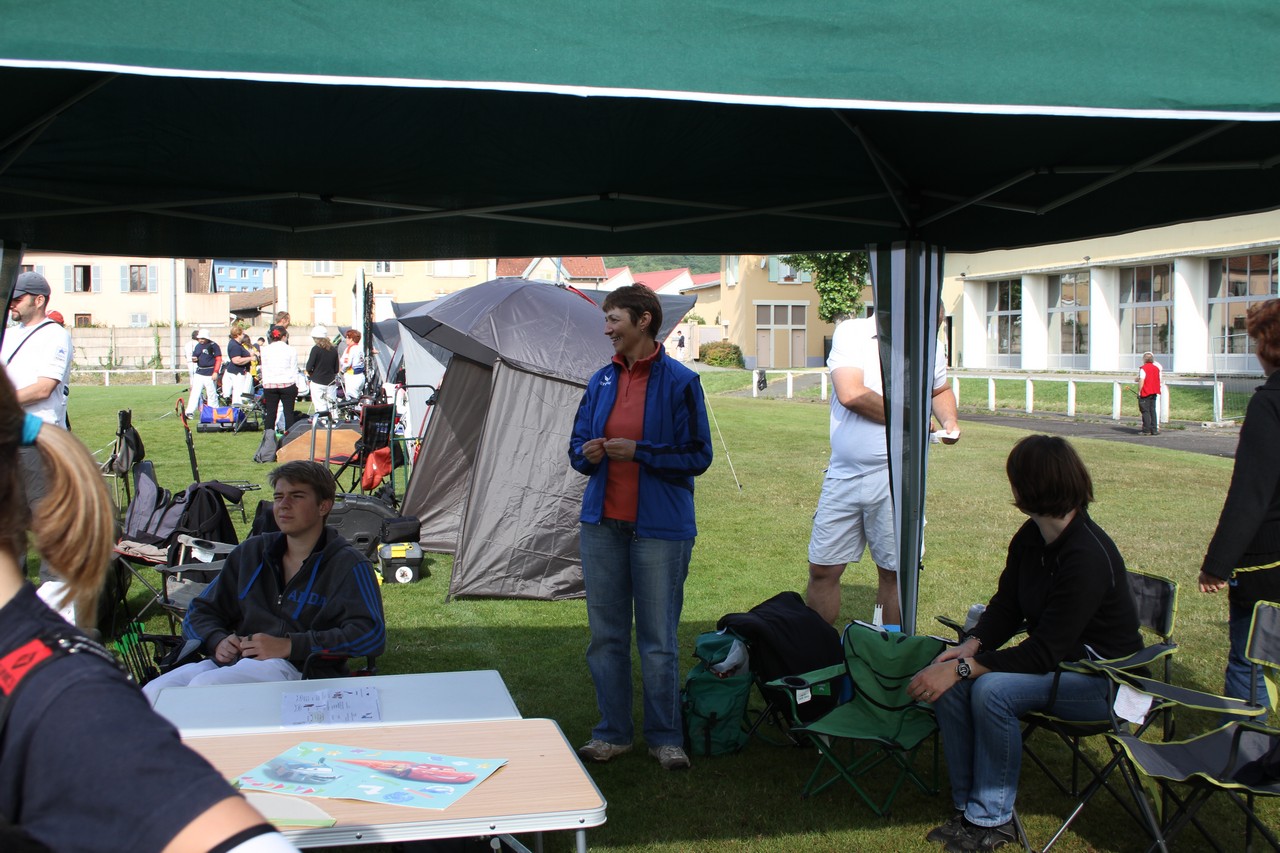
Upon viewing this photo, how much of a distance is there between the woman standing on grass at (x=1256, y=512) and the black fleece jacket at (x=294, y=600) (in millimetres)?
2800

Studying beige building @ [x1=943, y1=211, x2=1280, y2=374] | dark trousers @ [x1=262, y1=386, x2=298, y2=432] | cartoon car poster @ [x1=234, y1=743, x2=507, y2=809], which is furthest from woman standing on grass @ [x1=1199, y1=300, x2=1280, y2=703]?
beige building @ [x1=943, y1=211, x2=1280, y2=374]

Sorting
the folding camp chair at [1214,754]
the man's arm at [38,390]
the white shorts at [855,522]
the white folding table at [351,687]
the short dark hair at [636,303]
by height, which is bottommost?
the folding camp chair at [1214,754]

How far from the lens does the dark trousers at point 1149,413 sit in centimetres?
1814

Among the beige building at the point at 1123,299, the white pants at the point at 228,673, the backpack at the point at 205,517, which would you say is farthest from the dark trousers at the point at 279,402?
the beige building at the point at 1123,299

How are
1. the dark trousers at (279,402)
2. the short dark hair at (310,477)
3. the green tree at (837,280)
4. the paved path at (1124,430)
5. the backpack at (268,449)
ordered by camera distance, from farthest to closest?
the green tree at (837,280) → the paved path at (1124,430) → the dark trousers at (279,402) → the backpack at (268,449) → the short dark hair at (310,477)

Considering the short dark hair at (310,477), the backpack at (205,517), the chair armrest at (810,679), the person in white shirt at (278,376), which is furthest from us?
the person in white shirt at (278,376)

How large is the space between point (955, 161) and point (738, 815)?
98.4 inches

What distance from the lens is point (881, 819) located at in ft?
11.6

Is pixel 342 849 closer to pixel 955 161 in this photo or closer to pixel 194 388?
pixel 955 161

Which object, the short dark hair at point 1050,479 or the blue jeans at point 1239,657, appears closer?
the short dark hair at point 1050,479

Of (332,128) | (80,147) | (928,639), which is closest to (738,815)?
(928,639)

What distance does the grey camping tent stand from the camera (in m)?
6.66

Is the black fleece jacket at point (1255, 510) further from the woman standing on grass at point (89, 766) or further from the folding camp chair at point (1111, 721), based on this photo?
the woman standing on grass at point (89, 766)

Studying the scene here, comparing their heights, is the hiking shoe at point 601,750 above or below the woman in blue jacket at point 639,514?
below
